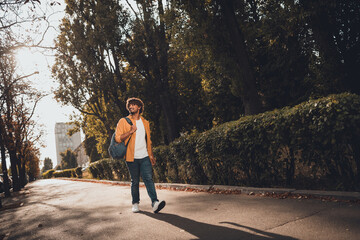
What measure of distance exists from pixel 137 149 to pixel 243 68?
7.22 meters

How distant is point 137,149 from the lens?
547 cm

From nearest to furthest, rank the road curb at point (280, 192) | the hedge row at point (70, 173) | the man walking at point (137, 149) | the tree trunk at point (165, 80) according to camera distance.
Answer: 1. the road curb at point (280, 192)
2. the man walking at point (137, 149)
3. the tree trunk at point (165, 80)
4. the hedge row at point (70, 173)

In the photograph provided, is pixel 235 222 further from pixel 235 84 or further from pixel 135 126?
pixel 235 84

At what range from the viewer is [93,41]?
672 inches

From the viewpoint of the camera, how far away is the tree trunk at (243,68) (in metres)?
11.2

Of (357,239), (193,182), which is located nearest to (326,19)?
(193,182)

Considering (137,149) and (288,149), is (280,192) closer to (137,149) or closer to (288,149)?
(288,149)

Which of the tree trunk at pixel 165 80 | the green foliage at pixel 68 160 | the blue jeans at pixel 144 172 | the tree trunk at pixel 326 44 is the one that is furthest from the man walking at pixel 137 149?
the green foliage at pixel 68 160

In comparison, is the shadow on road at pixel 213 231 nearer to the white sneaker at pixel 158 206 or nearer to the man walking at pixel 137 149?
the white sneaker at pixel 158 206

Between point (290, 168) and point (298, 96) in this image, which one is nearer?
point (290, 168)

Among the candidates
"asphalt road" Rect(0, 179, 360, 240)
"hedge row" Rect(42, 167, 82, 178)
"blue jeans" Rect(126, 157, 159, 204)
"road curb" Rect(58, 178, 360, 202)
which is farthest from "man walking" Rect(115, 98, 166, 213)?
"hedge row" Rect(42, 167, 82, 178)

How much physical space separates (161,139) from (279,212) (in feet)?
68.2

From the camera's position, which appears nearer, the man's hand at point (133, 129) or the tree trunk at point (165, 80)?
the man's hand at point (133, 129)

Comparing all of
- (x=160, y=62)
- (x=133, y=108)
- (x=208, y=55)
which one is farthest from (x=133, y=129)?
(x=160, y=62)
